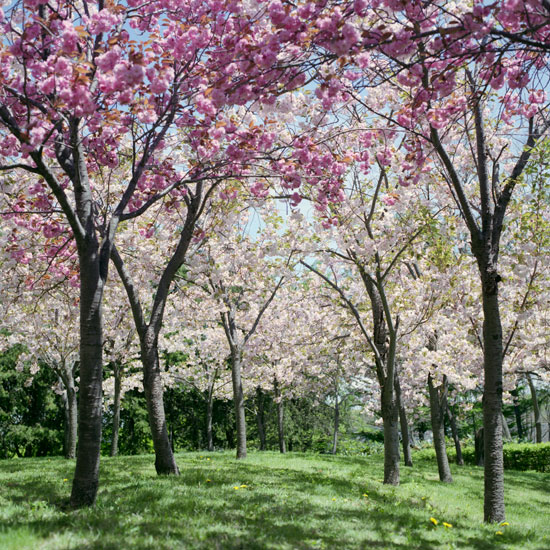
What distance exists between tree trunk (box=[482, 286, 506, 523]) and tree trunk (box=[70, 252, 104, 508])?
15.7ft

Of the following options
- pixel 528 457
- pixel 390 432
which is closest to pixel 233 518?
pixel 390 432

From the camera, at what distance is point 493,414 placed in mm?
6195

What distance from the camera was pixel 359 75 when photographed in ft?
18.3

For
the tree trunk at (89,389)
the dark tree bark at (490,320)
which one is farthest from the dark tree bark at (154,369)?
the dark tree bark at (490,320)

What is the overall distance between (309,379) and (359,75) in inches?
840

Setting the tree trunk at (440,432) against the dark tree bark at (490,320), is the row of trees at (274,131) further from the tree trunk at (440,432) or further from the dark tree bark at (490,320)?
the tree trunk at (440,432)

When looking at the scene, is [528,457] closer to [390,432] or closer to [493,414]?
[390,432]

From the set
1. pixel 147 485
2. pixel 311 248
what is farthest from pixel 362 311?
pixel 147 485

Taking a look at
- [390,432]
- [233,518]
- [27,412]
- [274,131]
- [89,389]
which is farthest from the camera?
[27,412]

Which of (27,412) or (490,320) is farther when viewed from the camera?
(27,412)

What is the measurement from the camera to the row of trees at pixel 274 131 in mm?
4203

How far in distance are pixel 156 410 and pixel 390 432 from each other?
4.56 meters

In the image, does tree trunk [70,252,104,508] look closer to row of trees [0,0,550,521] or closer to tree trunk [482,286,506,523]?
row of trees [0,0,550,521]

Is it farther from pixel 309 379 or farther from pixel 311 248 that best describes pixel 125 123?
pixel 309 379
